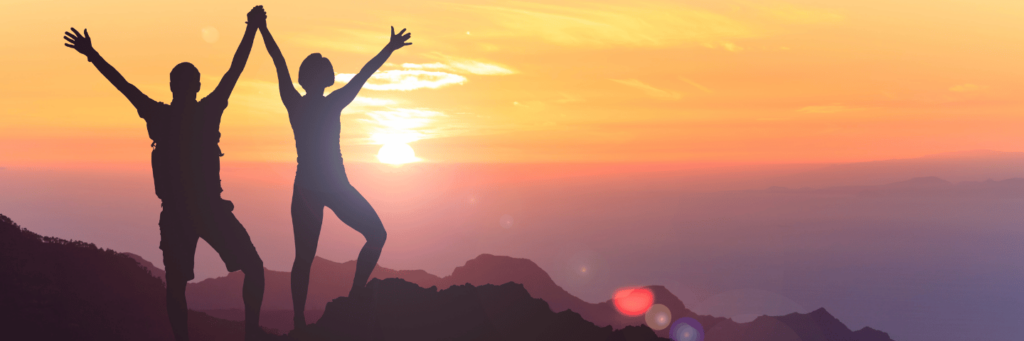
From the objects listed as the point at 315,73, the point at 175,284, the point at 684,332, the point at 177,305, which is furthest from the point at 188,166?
the point at 684,332

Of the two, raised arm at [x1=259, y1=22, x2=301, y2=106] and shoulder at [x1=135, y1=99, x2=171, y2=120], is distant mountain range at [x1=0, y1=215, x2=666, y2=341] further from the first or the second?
shoulder at [x1=135, y1=99, x2=171, y2=120]

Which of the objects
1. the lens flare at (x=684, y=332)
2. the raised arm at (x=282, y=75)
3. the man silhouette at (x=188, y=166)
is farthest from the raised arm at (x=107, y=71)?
the lens flare at (x=684, y=332)

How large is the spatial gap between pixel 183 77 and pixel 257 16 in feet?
3.93

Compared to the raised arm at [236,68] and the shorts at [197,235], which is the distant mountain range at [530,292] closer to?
the shorts at [197,235]

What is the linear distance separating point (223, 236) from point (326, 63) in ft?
8.43

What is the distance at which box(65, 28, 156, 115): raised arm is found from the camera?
7.20 meters

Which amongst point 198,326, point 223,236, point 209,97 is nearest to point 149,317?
point 198,326

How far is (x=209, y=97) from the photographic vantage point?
7.38 metres

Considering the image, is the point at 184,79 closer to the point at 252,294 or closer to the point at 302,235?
the point at 302,235

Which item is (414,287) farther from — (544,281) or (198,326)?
(544,281)

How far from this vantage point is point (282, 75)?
8.05m

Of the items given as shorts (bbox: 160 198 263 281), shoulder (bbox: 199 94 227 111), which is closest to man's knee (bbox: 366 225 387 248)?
shorts (bbox: 160 198 263 281)

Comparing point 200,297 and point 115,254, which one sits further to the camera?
point 200,297

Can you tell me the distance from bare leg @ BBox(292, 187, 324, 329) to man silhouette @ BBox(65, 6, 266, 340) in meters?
0.78
